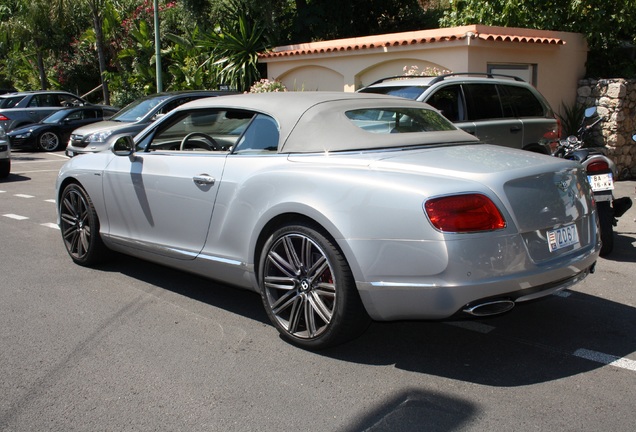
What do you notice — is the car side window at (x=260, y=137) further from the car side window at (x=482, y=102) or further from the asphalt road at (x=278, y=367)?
the car side window at (x=482, y=102)

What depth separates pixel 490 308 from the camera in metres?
3.68

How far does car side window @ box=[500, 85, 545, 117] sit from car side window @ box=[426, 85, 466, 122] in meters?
0.80

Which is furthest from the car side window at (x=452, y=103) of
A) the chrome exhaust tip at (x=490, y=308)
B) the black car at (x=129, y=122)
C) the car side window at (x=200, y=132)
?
the black car at (x=129, y=122)

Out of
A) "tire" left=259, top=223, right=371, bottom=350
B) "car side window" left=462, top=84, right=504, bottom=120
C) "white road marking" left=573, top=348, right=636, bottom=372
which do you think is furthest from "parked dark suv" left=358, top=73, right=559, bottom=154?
"white road marking" left=573, top=348, right=636, bottom=372

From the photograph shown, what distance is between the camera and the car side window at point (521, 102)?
882 centimetres

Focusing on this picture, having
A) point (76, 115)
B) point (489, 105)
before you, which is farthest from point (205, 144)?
point (76, 115)

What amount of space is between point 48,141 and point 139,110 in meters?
7.00

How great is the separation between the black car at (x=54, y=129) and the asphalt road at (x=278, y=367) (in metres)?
14.6

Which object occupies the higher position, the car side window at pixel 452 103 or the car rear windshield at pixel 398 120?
the car rear windshield at pixel 398 120

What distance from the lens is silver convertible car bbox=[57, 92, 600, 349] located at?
363 centimetres

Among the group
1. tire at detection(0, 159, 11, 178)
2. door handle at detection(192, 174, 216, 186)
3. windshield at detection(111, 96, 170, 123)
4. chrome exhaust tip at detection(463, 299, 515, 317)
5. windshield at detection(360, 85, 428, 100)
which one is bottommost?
tire at detection(0, 159, 11, 178)

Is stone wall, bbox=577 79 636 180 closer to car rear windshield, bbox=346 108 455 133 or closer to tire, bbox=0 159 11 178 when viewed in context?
car rear windshield, bbox=346 108 455 133

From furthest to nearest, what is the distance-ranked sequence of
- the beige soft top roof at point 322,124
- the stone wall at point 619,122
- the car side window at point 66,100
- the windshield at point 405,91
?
the car side window at point 66,100
the stone wall at point 619,122
the windshield at point 405,91
the beige soft top roof at point 322,124

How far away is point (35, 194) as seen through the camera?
36.3ft
